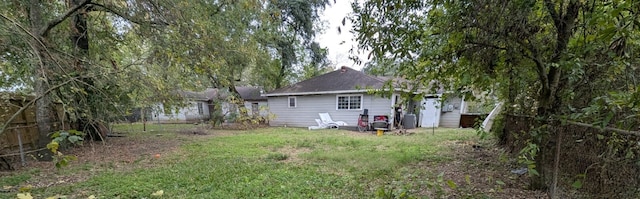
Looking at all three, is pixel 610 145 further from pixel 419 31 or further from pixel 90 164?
pixel 90 164

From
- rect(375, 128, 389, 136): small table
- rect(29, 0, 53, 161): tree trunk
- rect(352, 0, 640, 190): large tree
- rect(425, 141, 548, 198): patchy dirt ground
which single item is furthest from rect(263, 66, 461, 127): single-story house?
rect(352, 0, 640, 190): large tree

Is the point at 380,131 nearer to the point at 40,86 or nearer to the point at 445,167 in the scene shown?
the point at 445,167

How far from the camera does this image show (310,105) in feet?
44.3

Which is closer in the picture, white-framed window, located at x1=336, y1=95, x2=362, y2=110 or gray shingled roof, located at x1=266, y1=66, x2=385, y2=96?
white-framed window, located at x1=336, y1=95, x2=362, y2=110

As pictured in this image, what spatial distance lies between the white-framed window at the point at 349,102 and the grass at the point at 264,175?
552 cm

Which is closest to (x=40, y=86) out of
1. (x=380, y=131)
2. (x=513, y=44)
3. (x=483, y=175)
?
(x=513, y=44)

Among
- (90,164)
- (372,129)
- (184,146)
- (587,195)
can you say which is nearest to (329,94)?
(372,129)

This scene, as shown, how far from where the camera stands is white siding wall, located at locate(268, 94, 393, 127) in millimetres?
11727

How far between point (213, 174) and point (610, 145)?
473cm

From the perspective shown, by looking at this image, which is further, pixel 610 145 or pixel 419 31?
pixel 419 31

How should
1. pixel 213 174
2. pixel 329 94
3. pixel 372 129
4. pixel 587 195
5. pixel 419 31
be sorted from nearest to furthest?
pixel 587 195, pixel 419 31, pixel 213 174, pixel 372 129, pixel 329 94

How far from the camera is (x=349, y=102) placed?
40.7ft

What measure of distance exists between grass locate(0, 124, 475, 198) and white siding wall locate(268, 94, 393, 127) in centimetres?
505

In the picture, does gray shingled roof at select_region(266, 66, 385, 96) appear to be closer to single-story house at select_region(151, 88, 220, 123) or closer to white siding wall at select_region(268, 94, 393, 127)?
white siding wall at select_region(268, 94, 393, 127)
